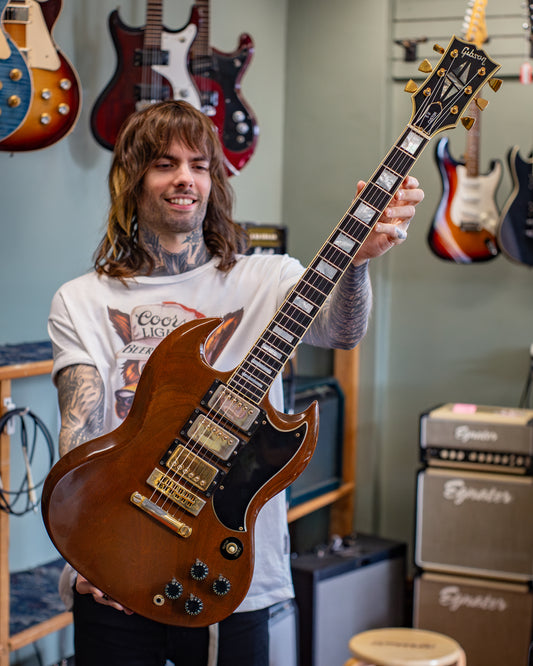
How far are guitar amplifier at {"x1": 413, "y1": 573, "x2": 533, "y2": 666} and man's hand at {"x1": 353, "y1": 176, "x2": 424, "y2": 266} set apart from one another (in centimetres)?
203

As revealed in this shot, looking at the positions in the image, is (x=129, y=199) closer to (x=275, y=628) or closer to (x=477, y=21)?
(x=275, y=628)

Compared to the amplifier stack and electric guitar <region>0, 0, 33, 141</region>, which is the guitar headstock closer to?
electric guitar <region>0, 0, 33, 141</region>

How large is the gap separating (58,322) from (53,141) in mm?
933

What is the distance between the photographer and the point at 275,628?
8.04ft

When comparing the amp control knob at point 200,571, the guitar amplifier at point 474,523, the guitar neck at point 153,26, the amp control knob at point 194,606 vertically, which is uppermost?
the guitar neck at point 153,26

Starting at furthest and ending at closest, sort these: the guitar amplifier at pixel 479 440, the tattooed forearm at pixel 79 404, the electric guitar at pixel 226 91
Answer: the guitar amplifier at pixel 479 440 → the electric guitar at pixel 226 91 → the tattooed forearm at pixel 79 404

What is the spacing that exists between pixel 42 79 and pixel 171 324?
99 centimetres

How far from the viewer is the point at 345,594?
287 centimetres

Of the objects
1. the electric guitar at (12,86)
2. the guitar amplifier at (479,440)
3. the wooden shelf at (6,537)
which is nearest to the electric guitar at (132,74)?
Answer: the electric guitar at (12,86)

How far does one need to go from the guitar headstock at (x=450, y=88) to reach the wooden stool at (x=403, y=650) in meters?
1.74

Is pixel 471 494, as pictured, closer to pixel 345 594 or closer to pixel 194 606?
pixel 345 594

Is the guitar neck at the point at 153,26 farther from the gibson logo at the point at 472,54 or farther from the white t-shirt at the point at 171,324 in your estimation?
the gibson logo at the point at 472,54

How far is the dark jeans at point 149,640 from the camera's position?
1310mm

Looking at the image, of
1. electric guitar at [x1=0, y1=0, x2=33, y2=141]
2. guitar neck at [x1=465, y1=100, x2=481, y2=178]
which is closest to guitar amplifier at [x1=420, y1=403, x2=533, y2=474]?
guitar neck at [x1=465, y1=100, x2=481, y2=178]
